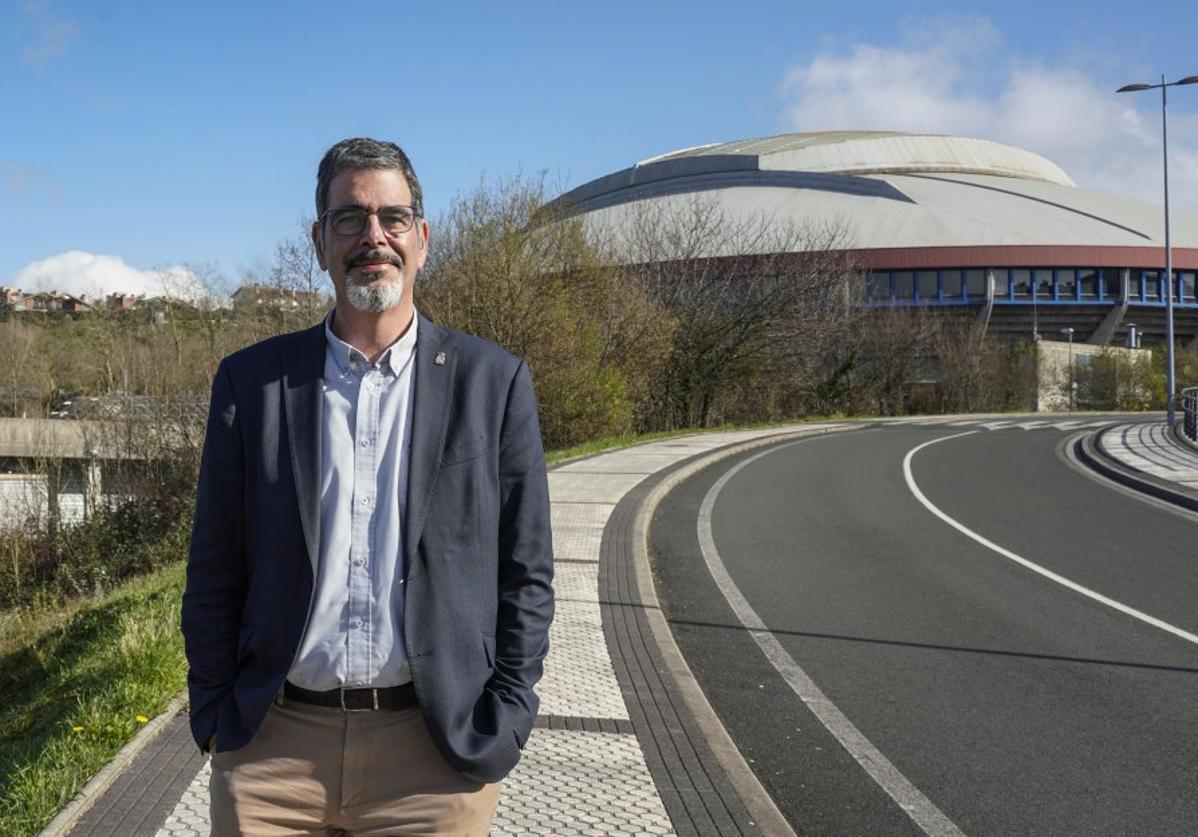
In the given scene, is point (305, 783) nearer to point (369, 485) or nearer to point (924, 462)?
point (369, 485)

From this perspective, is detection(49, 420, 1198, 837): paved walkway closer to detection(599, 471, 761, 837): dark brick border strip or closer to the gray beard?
detection(599, 471, 761, 837): dark brick border strip

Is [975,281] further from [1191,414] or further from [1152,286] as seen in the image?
[1191,414]

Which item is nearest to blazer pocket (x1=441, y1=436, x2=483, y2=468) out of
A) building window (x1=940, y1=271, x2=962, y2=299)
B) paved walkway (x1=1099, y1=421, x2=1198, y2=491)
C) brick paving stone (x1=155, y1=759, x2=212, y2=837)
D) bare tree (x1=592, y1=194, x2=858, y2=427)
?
brick paving stone (x1=155, y1=759, x2=212, y2=837)

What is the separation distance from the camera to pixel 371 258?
2482 millimetres

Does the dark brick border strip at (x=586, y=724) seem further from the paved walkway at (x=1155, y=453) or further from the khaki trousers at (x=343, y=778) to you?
the paved walkway at (x=1155, y=453)

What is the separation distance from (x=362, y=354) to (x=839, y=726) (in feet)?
13.9

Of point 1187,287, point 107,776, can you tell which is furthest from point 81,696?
point 1187,287

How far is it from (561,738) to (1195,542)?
9.66 m

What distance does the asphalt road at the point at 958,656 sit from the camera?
4910mm

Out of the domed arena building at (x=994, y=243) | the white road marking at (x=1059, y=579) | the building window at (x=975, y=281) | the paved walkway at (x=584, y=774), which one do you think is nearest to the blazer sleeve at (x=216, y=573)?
the paved walkway at (x=584, y=774)

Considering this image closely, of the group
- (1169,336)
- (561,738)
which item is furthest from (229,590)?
(1169,336)

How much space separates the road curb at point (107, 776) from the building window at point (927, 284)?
59254 millimetres

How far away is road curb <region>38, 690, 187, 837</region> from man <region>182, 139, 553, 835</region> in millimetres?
1903

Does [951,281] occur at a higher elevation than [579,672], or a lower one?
higher
